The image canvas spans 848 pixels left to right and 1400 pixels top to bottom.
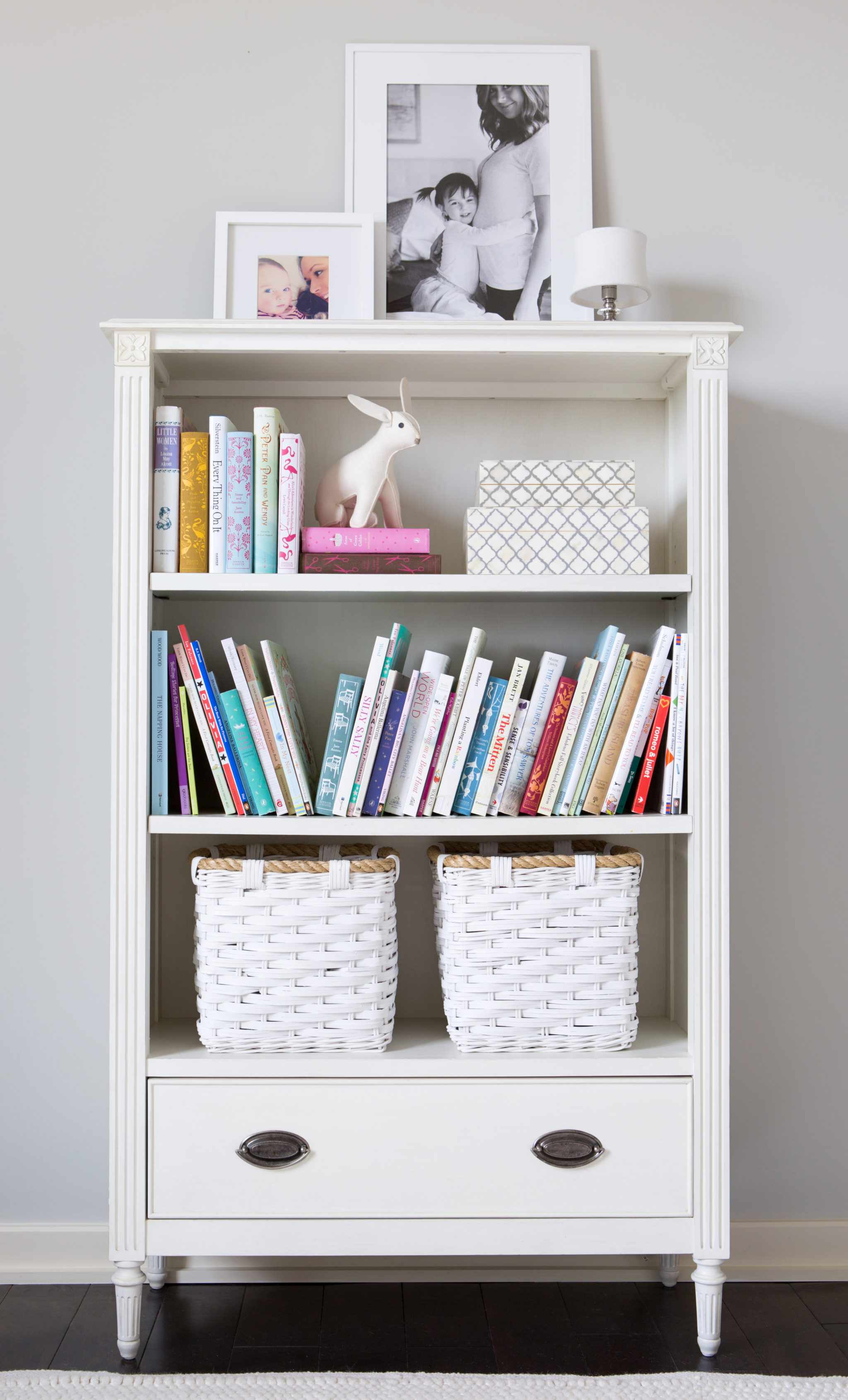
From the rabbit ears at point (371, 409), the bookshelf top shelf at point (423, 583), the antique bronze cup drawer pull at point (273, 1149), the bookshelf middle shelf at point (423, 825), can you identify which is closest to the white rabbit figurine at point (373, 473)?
the rabbit ears at point (371, 409)

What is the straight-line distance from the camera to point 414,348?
56.9 inches

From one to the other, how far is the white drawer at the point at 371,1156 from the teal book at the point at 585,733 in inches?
17.1

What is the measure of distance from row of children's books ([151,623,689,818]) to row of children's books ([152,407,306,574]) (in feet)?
0.42

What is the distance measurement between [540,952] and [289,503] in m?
0.75

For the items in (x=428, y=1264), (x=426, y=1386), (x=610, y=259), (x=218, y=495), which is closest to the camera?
(x=426, y=1386)

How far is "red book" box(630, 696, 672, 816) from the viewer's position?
1.45 m

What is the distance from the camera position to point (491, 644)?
1.70 metres

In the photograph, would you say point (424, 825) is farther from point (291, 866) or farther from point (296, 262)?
point (296, 262)

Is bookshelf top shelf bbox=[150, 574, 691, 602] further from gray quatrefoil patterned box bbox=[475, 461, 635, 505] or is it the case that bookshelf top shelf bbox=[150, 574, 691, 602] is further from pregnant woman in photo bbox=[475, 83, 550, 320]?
pregnant woman in photo bbox=[475, 83, 550, 320]

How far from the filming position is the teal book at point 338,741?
1442 millimetres

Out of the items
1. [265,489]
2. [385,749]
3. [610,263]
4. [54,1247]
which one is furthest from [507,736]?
[54,1247]

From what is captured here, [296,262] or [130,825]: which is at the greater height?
[296,262]

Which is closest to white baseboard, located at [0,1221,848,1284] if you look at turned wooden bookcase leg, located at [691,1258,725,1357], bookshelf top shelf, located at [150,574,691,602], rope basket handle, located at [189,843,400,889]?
turned wooden bookcase leg, located at [691,1258,725,1357]

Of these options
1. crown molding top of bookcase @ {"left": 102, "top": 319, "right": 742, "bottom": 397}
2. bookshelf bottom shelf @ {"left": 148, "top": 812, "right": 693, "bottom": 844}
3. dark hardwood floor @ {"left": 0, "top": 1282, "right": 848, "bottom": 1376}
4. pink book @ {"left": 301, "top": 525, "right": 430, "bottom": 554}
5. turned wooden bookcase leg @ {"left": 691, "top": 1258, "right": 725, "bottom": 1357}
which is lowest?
dark hardwood floor @ {"left": 0, "top": 1282, "right": 848, "bottom": 1376}
